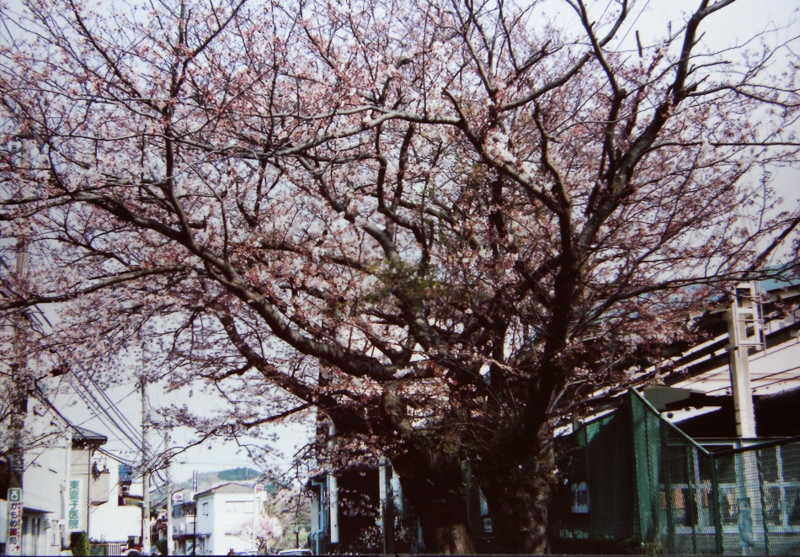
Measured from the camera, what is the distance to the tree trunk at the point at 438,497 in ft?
34.7

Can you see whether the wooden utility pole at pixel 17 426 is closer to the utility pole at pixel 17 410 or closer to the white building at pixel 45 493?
the utility pole at pixel 17 410

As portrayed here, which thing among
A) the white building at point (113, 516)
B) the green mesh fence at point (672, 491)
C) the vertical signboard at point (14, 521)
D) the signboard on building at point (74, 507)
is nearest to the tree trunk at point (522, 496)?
the green mesh fence at point (672, 491)

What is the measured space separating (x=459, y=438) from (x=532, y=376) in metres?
1.95

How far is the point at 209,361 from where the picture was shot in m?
11.8

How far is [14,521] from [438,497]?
5.78 m

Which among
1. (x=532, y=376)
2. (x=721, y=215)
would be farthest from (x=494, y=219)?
(x=721, y=215)

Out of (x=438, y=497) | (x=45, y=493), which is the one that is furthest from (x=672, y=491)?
(x=45, y=493)

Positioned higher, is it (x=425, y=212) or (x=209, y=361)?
(x=425, y=212)

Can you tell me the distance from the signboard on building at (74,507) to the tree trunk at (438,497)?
19.4 m

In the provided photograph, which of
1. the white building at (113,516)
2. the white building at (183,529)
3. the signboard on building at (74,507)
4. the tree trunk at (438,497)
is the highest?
the tree trunk at (438,497)

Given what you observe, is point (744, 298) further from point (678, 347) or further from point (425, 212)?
point (425, 212)

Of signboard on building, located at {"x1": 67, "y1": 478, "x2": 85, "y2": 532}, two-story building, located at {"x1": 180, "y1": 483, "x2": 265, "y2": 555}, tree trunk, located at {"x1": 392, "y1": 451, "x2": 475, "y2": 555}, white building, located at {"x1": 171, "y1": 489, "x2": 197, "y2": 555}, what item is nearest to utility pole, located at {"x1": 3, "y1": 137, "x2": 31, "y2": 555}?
tree trunk, located at {"x1": 392, "y1": 451, "x2": 475, "y2": 555}

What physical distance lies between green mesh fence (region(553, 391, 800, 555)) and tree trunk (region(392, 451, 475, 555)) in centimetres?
162

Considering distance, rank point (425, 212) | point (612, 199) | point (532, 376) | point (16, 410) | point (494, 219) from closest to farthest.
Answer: point (612, 199)
point (532, 376)
point (494, 219)
point (425, 212)
point (16, 410)
